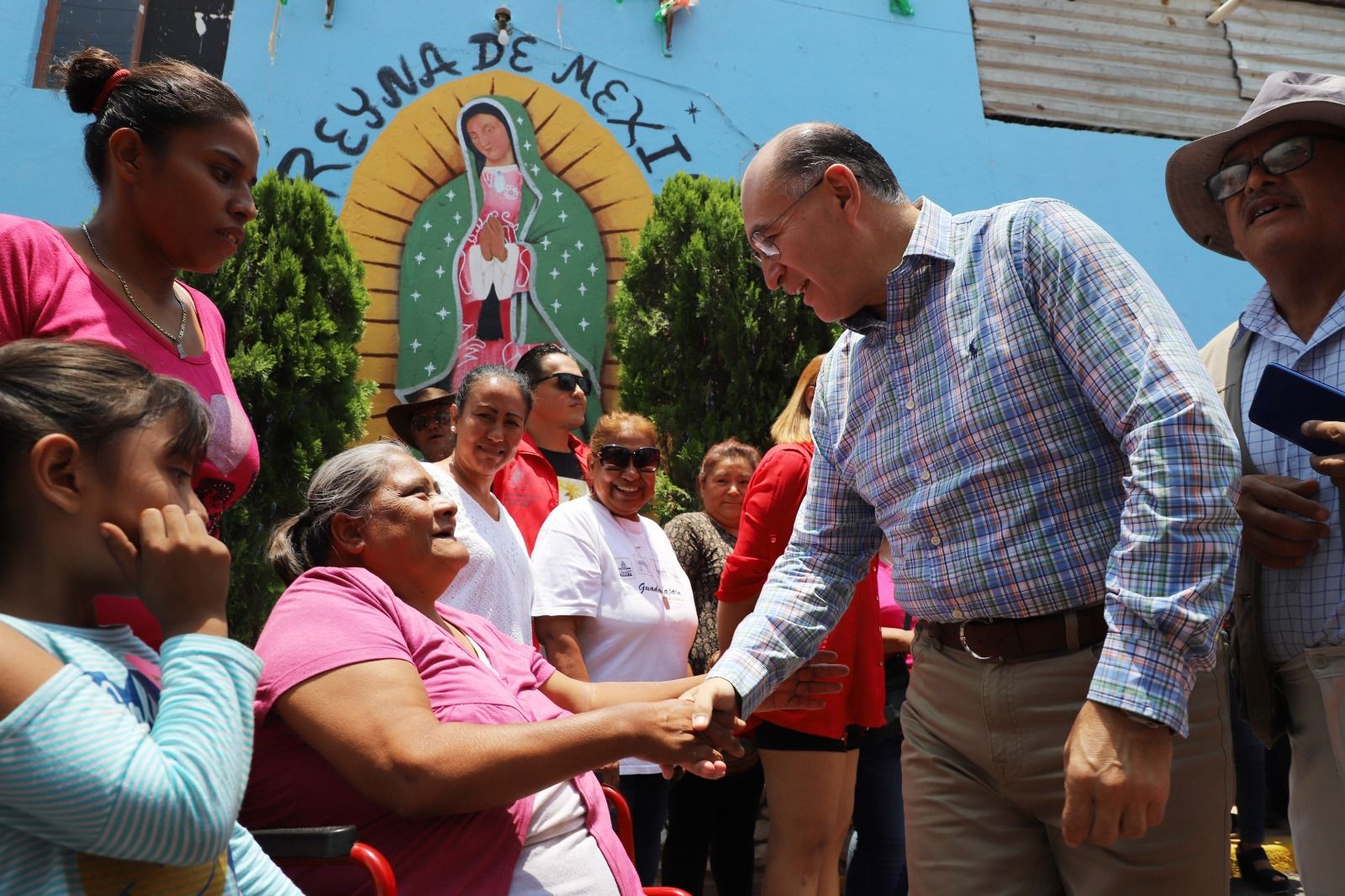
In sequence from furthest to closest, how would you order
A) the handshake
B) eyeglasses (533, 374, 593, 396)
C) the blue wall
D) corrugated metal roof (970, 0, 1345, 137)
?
corrugated metal roof (970, 0, 1345, 137) < the blue wall < eyeglasses (533, 374, 593, 396) < the handshake

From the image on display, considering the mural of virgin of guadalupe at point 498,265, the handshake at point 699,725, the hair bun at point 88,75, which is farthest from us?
the mural of virgin of guadalupe at point 498,265

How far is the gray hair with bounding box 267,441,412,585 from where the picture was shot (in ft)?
8.48

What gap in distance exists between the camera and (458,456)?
430 centimetres

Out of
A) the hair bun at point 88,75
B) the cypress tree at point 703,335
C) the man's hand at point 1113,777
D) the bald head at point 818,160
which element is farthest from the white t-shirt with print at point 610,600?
the cypress tree at point 703,335

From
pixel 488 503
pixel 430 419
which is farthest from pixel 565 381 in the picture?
pixel 488 503

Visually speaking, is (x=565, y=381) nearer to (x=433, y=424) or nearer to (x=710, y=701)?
(x=433, y=424)

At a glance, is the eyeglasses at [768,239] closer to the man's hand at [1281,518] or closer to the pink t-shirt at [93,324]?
the man's hand at [1281,518]

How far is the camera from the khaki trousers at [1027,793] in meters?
2.03

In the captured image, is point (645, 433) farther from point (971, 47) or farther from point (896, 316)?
point (971, 47)

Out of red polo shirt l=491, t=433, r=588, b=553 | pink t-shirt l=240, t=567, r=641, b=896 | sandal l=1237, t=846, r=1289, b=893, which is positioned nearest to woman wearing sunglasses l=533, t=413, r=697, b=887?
red polo shirt l=491, t=433, r=588, b=553

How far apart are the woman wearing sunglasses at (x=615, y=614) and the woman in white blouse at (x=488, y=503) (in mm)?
110

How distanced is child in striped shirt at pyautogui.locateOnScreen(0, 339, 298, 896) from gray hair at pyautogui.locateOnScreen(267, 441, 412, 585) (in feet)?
3.08

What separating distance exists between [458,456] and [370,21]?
4.30m

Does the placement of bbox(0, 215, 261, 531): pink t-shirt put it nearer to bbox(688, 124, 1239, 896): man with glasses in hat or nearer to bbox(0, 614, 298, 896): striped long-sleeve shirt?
bbox(0, 614, 298, 896): striped long-sleeve shirt
